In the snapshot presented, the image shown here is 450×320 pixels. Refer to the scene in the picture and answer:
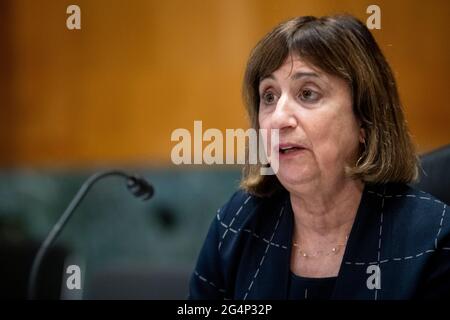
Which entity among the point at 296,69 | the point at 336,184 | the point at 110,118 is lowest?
the point at 336,184

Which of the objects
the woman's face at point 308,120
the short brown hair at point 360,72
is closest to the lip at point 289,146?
the woman's face at point 308,120

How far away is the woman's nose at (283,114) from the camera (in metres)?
1.10

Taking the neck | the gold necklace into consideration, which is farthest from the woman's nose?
the gold necklace

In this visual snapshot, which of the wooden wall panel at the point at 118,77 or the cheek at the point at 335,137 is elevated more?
the wooden wall panel at the point at 118,77

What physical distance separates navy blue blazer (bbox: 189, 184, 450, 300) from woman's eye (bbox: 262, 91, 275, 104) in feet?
0.71

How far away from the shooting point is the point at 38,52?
4.44 ft

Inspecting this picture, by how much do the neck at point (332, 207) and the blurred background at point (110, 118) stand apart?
225 millimetres

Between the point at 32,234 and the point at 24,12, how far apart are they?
51 cm

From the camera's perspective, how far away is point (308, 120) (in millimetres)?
1102

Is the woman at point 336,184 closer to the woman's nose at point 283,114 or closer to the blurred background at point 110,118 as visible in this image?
the woman's nose at point 283,114

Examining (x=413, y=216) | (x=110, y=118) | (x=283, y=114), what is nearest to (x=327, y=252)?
(x=413, y=216)

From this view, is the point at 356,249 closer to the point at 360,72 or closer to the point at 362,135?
the point at 362,135

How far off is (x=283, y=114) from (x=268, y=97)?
72 mm
